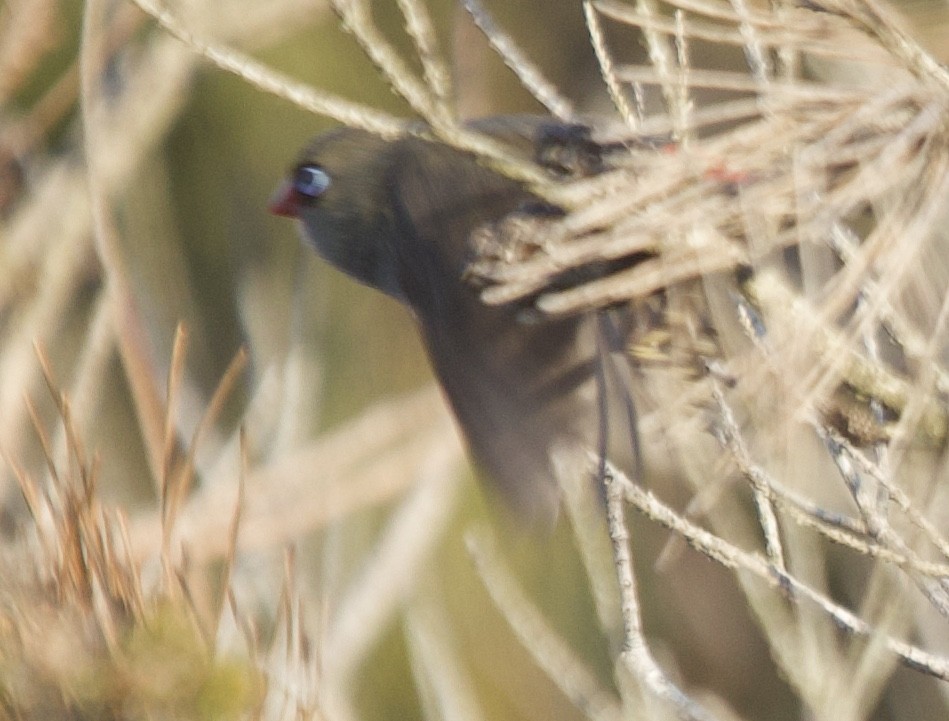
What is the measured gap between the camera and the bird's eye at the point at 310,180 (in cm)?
312

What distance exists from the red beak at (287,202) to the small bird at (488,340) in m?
0.45

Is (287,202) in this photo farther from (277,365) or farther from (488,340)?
(488,340)

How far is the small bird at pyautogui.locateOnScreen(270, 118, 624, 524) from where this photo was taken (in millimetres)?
2115

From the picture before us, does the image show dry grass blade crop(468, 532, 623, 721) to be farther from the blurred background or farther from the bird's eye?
the bird's eye

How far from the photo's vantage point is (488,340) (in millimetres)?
2291

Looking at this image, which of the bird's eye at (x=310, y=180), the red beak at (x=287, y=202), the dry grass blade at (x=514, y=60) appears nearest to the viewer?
the dry grass blade at (x=514, y=60)

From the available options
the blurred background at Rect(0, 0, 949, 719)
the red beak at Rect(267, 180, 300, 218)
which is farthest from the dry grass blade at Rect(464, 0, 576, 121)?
the red beak at Rect(267, 180, 300, 218)

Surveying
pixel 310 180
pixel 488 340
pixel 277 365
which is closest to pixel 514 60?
pixel 488 340

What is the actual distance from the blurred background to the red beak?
21 cm

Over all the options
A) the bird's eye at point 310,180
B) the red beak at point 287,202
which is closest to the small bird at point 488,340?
the bird's eye at point 310,180

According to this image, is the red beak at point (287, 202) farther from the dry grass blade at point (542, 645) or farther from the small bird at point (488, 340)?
the dry grass blade at point (542, 645)

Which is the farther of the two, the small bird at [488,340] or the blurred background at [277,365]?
the blurred background at [277,365]

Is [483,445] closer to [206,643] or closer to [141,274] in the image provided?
[206,643]

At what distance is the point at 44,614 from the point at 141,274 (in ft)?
7.32
